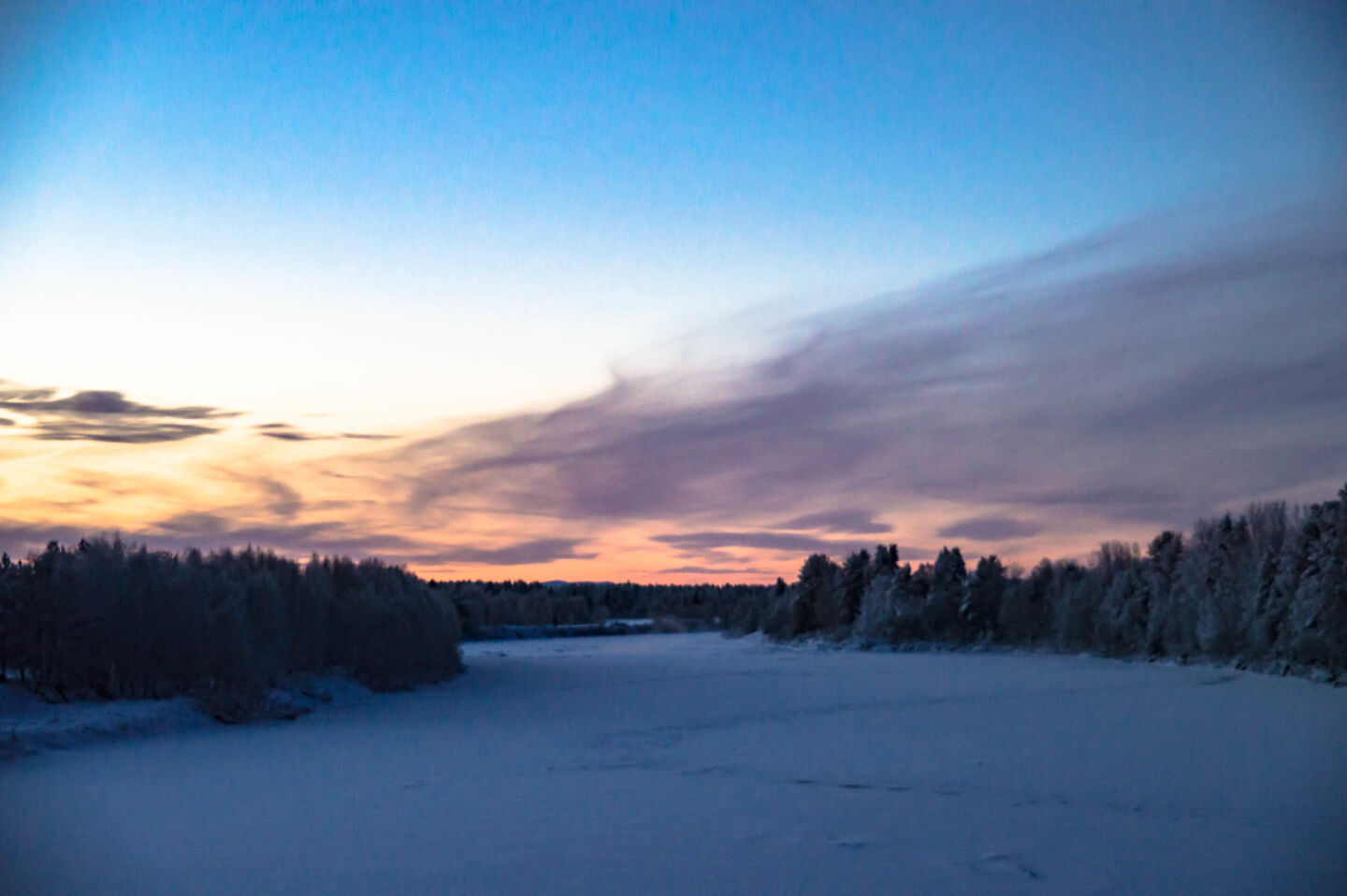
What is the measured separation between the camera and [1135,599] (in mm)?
69375

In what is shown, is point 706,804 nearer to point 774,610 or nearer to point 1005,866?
point 1005,866

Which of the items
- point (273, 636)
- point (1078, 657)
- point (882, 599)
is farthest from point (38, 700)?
point (882, 599)

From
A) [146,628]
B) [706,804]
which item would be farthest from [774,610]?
Result: [706,804]

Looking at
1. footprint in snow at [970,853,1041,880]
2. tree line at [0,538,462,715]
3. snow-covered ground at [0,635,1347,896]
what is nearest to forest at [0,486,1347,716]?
tree line at [0,538,462,715]

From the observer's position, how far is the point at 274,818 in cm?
1450

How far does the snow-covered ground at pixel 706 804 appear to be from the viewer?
11172 mm

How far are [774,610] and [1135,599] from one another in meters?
45.3

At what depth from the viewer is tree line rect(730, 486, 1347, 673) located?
156 feet

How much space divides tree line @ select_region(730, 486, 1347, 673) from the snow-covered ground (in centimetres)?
2017

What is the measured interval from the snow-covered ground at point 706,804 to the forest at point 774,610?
4934 millimetres

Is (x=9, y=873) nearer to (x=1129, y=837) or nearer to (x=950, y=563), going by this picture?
(x=1129, y=837)

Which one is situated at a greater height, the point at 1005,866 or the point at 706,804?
the point at 1005,866

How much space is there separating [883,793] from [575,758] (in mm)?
7279

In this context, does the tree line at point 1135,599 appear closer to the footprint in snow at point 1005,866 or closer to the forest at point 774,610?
the forest at point 774,610
